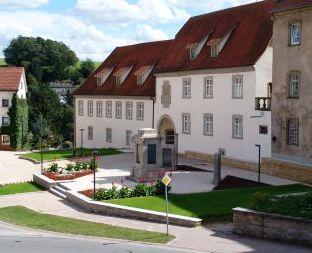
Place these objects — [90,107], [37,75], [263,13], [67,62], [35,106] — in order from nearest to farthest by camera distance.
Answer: [263,13] → [90,107] → [35,106] → [37,75] → [67,62]

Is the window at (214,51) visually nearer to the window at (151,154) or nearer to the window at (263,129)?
the window at (263,129)

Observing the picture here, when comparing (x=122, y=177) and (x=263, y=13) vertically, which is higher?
(x=263, y=13)

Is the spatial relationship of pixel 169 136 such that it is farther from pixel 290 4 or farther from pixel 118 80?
pixel 290 4

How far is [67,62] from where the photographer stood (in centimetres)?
11412

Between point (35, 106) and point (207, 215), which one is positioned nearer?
point (207, 215)

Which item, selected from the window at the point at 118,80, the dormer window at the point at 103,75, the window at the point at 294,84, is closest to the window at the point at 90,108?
the dormer window at the point at 103,75

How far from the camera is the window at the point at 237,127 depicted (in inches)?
1519

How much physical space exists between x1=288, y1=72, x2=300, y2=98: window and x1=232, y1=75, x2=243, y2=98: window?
5.39 meters

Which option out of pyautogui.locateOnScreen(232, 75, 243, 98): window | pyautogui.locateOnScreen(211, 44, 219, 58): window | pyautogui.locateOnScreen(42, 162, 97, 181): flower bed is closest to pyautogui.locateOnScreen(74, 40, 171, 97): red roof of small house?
pyautogui.locateOnScreen(211, 44, 219, 58): window

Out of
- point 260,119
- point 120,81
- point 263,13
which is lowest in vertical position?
point 260,119

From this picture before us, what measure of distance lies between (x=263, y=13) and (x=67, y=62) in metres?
77.8

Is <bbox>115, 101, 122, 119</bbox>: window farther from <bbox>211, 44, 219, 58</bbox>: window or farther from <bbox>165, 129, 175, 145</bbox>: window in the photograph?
<bbox>211, 44, 219, 58</bbox>: window

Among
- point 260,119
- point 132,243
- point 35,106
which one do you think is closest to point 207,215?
point 132,243

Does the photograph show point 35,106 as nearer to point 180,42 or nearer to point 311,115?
point 180,42
